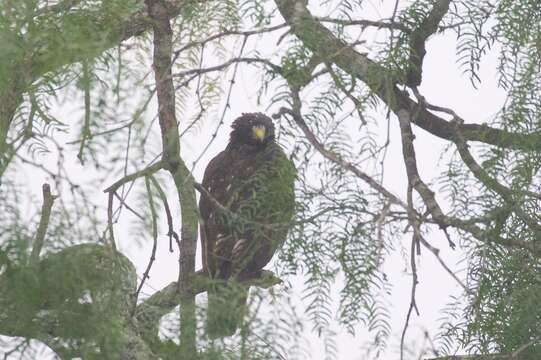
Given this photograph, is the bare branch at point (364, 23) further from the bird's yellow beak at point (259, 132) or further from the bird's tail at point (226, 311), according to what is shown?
the bird's yellow beak at point (259, 132)

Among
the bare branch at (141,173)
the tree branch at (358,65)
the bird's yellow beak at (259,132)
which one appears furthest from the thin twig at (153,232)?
the bird's yellow beak at (259,132)

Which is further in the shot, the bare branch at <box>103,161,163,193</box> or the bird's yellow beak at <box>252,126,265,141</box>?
the bird's yellow beak at <box>252,126,265,141</box>

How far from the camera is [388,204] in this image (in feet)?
6.95

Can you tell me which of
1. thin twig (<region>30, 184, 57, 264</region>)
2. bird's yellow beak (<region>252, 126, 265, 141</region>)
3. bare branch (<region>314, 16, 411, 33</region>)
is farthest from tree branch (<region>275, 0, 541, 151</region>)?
bird's yellow beak (<region>252, 126, 265, 141</region>)

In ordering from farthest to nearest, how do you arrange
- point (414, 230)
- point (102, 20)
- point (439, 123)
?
point (439, 123) < point (102, 20) < point (414, 230)

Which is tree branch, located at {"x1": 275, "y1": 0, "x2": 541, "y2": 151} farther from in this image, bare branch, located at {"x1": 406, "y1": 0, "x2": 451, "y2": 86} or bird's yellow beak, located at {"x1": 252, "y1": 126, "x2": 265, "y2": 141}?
bird's yellow beak, located at {"x1": 252, "y1": 126, "x2": 265, "y2": 141}

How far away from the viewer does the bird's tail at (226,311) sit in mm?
2225

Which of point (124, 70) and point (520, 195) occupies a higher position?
point (124, 70)

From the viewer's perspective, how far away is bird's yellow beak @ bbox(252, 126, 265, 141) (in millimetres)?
4656

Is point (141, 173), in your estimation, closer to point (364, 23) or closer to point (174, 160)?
point (174, 160)

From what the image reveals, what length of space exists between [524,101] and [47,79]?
1.05 meters

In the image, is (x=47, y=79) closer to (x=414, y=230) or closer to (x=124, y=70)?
(x=124, y=70)

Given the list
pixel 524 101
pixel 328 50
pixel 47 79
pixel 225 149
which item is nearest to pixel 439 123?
pixel 524 101

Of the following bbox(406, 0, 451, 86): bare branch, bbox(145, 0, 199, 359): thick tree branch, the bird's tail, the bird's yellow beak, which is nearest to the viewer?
the bird's tail
